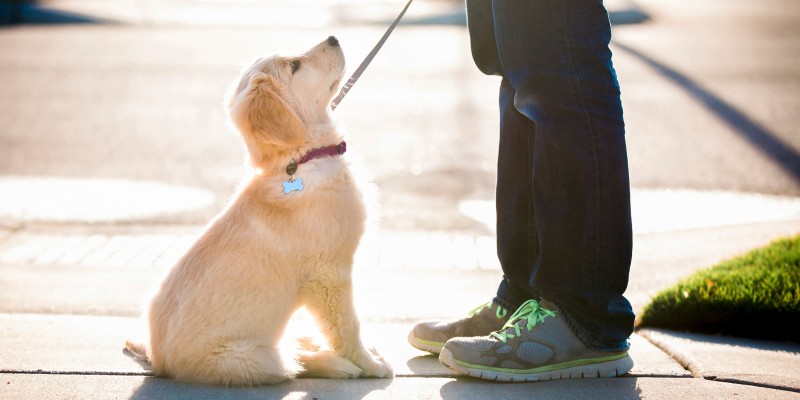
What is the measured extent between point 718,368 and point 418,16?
14.1m

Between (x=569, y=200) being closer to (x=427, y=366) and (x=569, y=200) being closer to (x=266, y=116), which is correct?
(x=427, y=366)

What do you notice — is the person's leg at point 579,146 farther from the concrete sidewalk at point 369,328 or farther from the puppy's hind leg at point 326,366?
the puppy's hind leg at point 326,366

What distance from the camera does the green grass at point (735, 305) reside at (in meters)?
3.88

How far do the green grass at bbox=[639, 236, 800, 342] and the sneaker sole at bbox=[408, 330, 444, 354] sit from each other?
1.01 metres

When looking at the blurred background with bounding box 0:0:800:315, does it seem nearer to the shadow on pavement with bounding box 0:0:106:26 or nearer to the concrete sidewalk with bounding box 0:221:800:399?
the concrete sidewalk with bounding box 0:221:800:399

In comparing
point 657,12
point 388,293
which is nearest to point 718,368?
point 388,293

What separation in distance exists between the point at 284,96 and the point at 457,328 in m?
1.09

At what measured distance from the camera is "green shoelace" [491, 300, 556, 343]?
10.9ft

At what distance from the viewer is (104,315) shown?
421 cm

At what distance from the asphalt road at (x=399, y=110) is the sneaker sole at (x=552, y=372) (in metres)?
2.50

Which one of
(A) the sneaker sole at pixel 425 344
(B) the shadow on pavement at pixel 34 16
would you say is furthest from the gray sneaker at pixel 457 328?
(B) the shadow on pavement at pixel 34 16

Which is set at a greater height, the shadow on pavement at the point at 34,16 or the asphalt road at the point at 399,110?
the shadow on pavement at the point at 34,16

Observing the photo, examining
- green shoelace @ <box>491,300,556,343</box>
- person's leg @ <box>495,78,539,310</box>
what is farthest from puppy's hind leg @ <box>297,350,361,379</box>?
person's leg @ <box>495,78,539,310</box>

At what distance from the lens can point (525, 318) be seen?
3.37 metres
